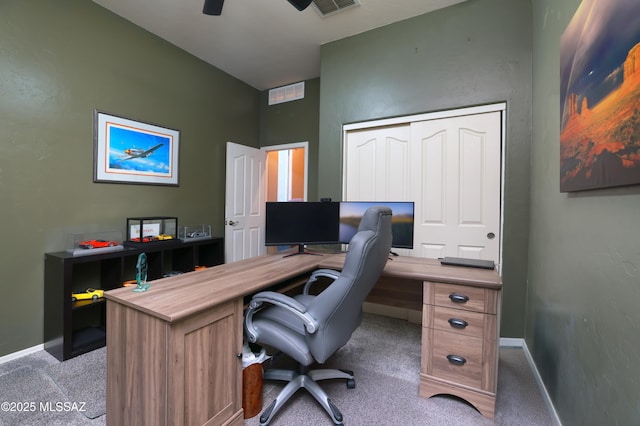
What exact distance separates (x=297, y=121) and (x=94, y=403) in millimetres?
3821

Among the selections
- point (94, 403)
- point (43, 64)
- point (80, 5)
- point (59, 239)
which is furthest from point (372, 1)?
point (94, 403)

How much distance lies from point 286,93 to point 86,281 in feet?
11.8

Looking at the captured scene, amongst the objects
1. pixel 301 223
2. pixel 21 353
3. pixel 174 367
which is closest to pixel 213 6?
pixel 301 223

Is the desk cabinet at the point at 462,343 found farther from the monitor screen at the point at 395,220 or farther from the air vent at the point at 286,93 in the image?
the air vent at the point at 286,93

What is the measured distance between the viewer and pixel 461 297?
1633mm

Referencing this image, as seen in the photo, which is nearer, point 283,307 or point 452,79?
point 283,307

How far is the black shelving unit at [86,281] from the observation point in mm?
2129

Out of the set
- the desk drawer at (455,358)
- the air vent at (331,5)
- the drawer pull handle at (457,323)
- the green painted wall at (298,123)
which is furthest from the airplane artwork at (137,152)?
the drawer pull handle at (457,323)

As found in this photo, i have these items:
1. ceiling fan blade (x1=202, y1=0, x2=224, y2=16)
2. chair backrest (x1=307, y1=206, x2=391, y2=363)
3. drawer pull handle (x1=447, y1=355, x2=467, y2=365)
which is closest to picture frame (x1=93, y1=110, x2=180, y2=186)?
ceiling fan blade (x1=202, y1=0, x2=224, y2=16)

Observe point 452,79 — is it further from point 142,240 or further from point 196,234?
point 142,240

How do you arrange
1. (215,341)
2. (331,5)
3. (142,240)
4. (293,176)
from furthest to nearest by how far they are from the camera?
(293,176) → (142,240) → (331,5) → (215,341)

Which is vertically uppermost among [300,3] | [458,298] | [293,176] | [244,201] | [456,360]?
[300,3]

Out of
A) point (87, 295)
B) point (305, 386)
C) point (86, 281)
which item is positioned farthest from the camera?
point (86, 281)

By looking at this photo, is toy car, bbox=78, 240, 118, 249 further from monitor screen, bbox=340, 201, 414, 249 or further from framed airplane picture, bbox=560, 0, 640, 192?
framed airplane picture, bbox=560, 0, 640, 192
